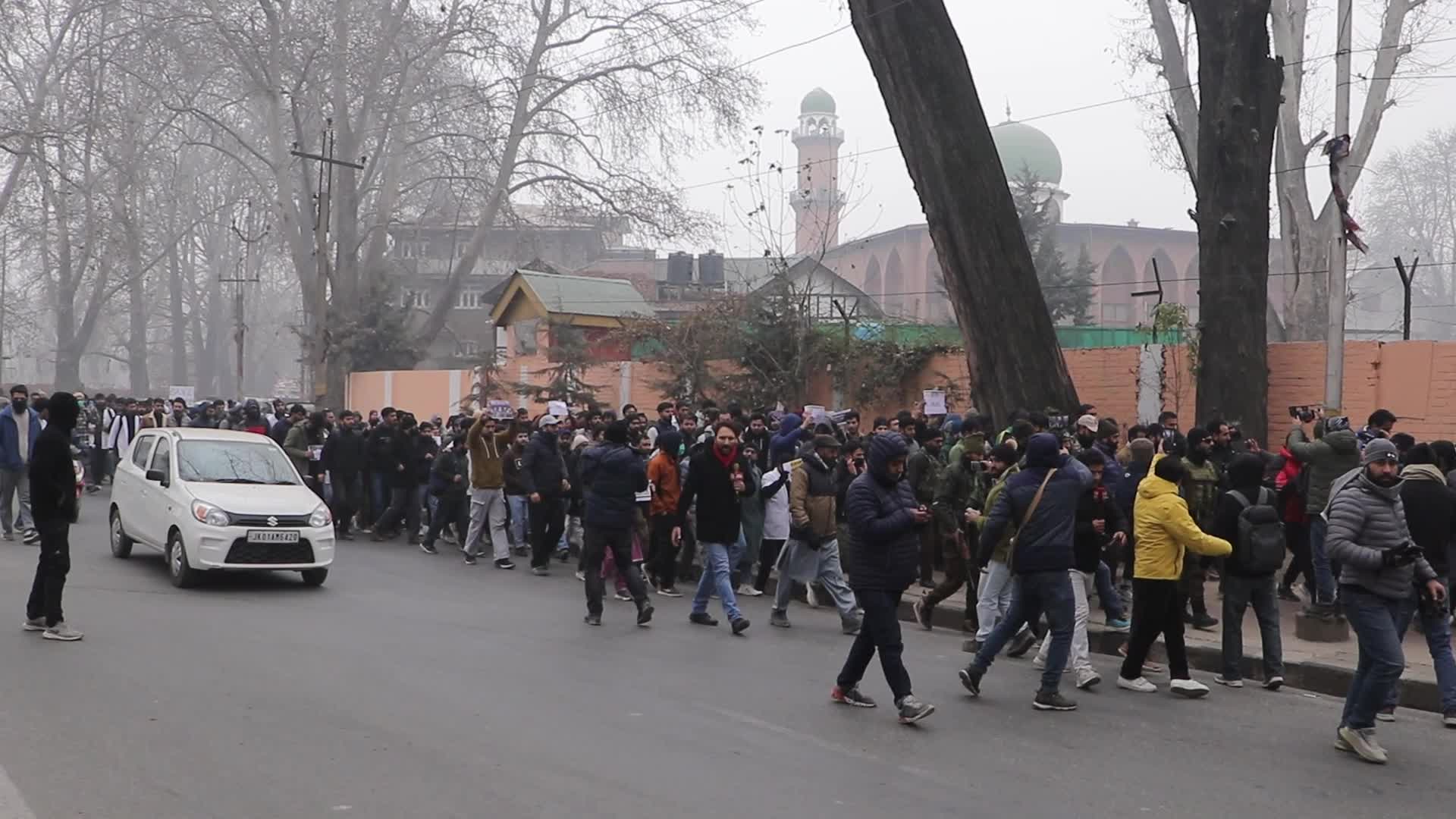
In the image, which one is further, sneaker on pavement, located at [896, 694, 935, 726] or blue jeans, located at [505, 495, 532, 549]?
blue jeans, located at [505, 495, 532, 549]

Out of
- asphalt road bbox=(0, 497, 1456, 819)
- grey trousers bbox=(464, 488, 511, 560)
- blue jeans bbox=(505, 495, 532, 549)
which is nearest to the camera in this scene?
asphalt road bbox=(0, 497, 1456, 819)

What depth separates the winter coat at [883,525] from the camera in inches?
312

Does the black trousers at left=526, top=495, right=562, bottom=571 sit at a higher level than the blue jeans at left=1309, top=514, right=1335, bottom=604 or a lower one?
lower

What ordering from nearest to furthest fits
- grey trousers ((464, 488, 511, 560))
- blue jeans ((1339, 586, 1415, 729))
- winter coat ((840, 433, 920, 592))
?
blue jeans ((1339, 586, 1415, 729))
winter coat ((840, 433, 920, 592))
grey trousers ((464, 488, 511, 560))

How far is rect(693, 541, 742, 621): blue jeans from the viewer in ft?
36.5

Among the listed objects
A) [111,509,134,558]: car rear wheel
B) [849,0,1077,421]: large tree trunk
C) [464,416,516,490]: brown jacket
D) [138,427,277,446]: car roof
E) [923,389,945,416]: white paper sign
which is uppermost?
[849,0,1077,421]: large tree trunk

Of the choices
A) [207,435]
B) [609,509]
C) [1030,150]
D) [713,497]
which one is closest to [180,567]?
[207,435]

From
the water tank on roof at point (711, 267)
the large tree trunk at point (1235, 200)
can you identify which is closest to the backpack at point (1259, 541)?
the large tree trunk at point (1235, 200)

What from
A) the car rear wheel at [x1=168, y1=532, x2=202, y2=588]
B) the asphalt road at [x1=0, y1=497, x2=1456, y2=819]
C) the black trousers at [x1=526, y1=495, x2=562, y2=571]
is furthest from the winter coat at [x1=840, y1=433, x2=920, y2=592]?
the black trousers at [x1=526, y1=495, x2=562, y2=571]

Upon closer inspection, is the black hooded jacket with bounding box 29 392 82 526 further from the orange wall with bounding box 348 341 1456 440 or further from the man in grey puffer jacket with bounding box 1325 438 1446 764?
the orange wall with bounding box 348 341 1456 440

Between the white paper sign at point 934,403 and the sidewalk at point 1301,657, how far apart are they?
5.14 meters

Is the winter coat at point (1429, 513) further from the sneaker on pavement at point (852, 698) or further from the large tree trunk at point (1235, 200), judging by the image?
the large tree trunk at point (1235, 200)

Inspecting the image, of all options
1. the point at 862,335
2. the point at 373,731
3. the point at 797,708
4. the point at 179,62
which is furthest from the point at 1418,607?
the point at 179,62

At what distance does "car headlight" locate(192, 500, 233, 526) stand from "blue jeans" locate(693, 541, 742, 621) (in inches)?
175
